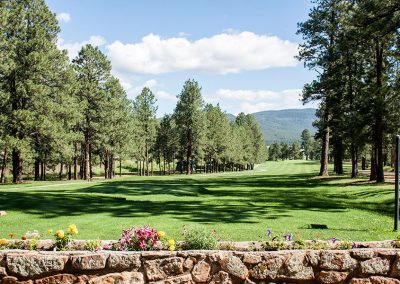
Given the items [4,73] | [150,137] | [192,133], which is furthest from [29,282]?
[192,133]

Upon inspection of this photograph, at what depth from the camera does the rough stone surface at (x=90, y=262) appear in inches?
267

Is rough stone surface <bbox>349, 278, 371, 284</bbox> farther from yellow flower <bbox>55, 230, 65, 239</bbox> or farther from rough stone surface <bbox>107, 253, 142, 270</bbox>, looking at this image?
yellow flower <bbox>55, 230, 65, 239</bbox>

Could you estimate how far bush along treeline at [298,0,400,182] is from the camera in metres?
22.5

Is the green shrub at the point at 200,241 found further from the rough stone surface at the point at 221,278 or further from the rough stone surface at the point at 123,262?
the rough stone surface at the point at 123,262

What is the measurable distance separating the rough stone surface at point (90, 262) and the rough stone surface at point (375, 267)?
14.6 feet

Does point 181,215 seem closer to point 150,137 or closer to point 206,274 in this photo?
point 206,274

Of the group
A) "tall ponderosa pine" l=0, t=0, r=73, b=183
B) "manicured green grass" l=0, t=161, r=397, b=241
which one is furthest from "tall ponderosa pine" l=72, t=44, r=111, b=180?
"manicured green grass" l=0, t=161, r=397, b=241

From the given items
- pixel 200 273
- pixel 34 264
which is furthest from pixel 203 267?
pixel 34 264

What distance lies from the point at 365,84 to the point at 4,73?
33322mm

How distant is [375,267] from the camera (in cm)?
698

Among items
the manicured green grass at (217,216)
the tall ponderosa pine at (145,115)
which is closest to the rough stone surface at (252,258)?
the manicured green grass at (217,216)

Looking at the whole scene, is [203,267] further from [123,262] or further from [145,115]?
[145,115]

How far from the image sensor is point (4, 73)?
1531 inches

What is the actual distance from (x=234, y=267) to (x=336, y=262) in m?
1.78
